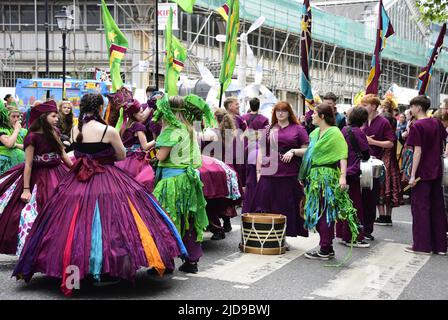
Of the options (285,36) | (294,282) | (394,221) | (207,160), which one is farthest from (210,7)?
(294,282)

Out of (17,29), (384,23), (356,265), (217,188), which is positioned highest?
(17,29)

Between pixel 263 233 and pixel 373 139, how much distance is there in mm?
2680

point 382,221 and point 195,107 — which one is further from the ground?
point 195,107

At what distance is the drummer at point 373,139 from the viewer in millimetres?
8945

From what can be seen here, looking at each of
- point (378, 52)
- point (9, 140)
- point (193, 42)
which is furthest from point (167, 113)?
point (193, 42)

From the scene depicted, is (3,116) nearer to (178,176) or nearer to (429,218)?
(178,176)

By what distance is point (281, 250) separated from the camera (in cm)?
785

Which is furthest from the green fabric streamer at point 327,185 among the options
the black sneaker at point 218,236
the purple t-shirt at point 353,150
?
the black sneaker at point 218,236

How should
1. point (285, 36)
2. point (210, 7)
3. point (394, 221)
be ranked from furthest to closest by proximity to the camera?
point (285, 36) < point (210, 7) < point (394, 221)

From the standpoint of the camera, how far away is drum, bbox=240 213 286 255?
766 cm

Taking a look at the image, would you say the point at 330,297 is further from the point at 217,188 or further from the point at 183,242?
the point at 217,188

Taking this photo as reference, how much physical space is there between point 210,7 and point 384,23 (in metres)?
17.5

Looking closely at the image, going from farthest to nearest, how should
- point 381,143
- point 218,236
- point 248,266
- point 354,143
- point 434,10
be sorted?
point 434,10
point 381,143
point 218,236
point 354,143
point 248,266

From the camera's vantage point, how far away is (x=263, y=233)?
7727mm
